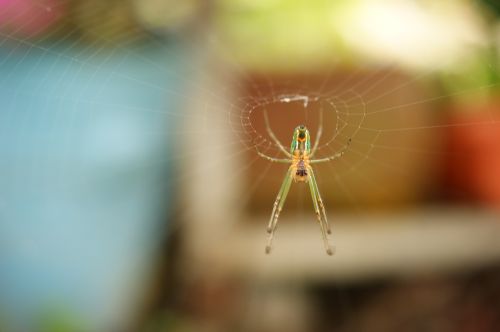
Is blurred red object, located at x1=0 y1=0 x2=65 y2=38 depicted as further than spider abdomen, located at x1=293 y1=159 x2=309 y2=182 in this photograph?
Yes

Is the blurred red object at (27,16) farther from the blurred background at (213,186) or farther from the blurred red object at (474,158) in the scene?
the blurred red object at (474,158)

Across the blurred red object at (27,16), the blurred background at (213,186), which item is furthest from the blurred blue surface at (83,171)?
the blurred red object at (27,16)

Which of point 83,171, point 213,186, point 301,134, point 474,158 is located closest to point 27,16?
point 83,171

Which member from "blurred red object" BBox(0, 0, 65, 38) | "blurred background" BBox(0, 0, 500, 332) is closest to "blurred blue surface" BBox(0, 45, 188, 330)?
"blurred background" BBox(0, 0, 500, 332)

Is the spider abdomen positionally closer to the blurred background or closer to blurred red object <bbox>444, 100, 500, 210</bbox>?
the blurred background

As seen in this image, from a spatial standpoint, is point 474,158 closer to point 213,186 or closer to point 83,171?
point 213,186

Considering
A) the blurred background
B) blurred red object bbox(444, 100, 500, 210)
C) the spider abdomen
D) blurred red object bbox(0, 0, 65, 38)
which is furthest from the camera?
blurred red object bbox(444, 100, 500, 210)
